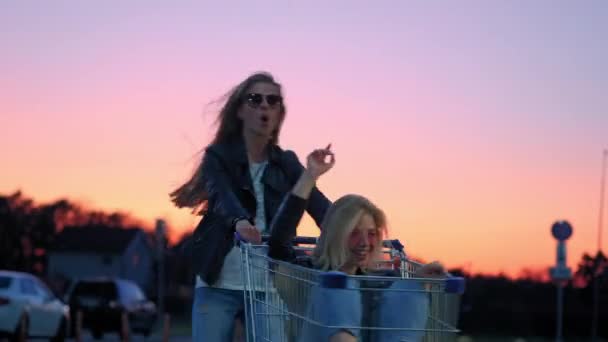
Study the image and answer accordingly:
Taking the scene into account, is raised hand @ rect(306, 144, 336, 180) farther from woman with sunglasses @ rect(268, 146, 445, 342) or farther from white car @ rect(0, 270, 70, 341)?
white car @ rect(0, 270, 70, 341)

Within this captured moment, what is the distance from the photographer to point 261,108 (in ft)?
21.7

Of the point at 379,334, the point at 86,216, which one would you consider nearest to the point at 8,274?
the point at 379,334

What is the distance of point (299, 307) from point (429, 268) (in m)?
0.53

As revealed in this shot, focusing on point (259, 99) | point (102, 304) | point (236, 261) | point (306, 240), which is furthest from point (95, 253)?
point (236, 261)

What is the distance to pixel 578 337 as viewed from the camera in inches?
2665

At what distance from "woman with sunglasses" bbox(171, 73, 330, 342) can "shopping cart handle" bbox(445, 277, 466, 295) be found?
135cm

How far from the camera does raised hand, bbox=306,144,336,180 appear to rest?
18.8ft

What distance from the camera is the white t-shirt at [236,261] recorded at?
20.7ft

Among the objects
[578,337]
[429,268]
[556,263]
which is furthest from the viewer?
[578,337]

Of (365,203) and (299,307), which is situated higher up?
(365,203)

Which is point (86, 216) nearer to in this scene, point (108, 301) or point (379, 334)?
point (108, 301)

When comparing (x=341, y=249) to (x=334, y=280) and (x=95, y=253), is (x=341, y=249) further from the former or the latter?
(x=95, y=253)

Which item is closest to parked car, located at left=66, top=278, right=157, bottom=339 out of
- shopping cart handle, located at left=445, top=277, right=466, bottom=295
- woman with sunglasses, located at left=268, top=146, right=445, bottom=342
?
woman with sunglasses, located at left=268, top=146, right=445, bottom=342

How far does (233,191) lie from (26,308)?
19706 millimetres
